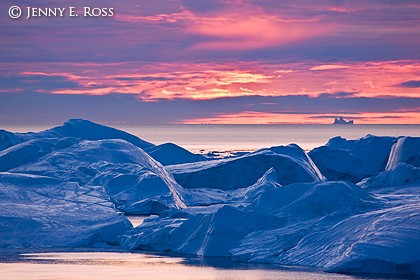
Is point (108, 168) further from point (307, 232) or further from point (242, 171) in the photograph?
point (307, 232)

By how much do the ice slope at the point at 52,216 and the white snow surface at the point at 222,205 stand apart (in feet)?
0.10

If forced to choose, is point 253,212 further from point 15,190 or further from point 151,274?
point 15,190

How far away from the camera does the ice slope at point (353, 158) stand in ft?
132

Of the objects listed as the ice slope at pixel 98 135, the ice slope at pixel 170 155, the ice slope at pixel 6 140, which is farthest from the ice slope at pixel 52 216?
the ice slope at pixel 170 155

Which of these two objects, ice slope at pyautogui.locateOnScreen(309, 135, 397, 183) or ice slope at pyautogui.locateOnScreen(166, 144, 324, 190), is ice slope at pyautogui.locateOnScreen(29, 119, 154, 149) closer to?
ice slope at pyautogui.locateOnScreen(166, 144, 324, 190)

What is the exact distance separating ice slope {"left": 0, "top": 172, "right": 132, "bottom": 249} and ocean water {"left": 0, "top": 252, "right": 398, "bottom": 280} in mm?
1643

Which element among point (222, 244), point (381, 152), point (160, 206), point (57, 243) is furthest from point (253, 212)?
point (381, 152)

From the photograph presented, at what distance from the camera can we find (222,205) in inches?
854

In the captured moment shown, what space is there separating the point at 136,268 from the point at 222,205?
367 cm

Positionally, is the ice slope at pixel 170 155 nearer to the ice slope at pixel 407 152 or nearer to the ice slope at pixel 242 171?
the ice slope at pixel 242 171

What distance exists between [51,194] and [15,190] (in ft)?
3.64

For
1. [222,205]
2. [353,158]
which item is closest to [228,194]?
[353,158]

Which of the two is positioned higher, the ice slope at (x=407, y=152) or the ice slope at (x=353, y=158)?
→ the ice slope at (x=407, y=152)

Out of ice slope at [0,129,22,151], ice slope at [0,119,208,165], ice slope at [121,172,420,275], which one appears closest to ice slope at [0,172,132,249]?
ice slope at [121,172,420,275]
